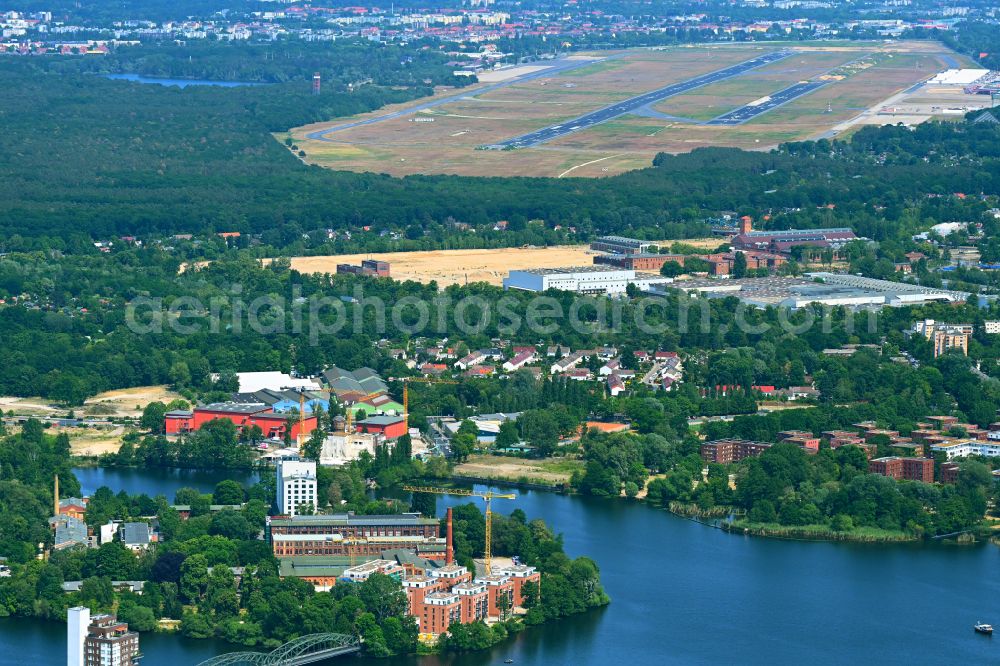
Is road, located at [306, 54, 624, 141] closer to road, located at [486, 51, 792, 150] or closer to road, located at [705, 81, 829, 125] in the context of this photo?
road, located at [486, 51, 792, 150]

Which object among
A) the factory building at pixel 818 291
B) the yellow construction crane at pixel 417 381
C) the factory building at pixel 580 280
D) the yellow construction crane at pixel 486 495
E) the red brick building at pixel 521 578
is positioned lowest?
the red brick building at pixel 521 578

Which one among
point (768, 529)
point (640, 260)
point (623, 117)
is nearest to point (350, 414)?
point (768, 529)

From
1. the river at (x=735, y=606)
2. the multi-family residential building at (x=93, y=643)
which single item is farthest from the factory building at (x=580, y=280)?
the multi-family residential building at (x=93, y=643)

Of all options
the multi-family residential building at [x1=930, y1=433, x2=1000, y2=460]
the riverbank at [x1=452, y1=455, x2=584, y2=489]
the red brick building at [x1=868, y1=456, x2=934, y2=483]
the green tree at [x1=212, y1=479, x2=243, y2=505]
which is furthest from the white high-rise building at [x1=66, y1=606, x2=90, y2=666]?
the multi-family residential building at [x1=930, y1=433, x2=1000, y2=460]

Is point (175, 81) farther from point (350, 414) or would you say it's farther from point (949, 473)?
point (949, 473)

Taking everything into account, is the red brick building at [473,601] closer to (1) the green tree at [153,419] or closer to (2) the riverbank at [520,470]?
(2) the riverbank at [520,470]

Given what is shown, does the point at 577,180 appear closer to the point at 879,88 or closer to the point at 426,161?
the point at 426,161
